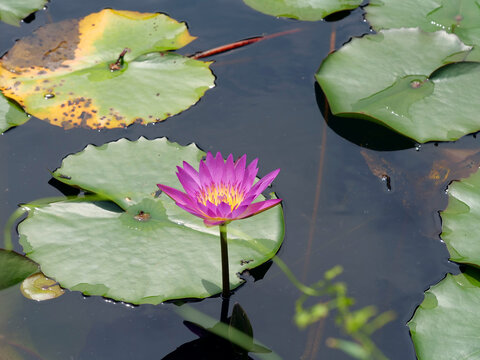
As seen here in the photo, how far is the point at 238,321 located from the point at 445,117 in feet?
4.52

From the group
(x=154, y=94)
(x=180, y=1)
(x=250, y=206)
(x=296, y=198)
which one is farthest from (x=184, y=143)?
(x=180, y=1)

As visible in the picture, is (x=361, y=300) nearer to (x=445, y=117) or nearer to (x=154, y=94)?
(x=445, y=117)

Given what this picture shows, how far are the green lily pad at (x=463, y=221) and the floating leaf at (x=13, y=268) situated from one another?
5.05 ft

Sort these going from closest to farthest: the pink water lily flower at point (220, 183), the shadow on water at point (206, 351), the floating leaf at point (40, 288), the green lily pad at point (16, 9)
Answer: the pink water lily flower at point (220, 183), the shadow on water at point (206, 351), the floating leaf at point (40, 288), the green lily pad at point (16, 9)

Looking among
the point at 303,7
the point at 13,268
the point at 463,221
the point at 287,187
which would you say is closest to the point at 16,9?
the point at 303,7

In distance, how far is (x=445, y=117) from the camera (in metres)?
2.60

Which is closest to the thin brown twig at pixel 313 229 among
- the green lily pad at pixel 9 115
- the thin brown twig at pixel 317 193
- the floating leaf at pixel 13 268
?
the thin brown twig at pixel 317 193

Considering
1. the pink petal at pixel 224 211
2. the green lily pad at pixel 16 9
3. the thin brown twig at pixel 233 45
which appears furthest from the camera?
the green lily pad at pixel 16 9

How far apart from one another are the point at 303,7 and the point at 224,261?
191cm

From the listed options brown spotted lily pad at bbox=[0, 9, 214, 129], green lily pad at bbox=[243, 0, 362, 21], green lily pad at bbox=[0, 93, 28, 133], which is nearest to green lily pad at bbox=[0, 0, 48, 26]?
brown spotted lily pad at bbox=[0, 9, 214, 129]

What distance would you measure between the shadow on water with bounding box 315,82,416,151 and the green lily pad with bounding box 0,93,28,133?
1407mm

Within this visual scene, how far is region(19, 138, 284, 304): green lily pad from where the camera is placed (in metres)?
1.99

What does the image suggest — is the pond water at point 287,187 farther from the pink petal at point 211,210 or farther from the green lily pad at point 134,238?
the pink petal at point 211,210

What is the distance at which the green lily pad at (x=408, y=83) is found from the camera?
2.58 metres
